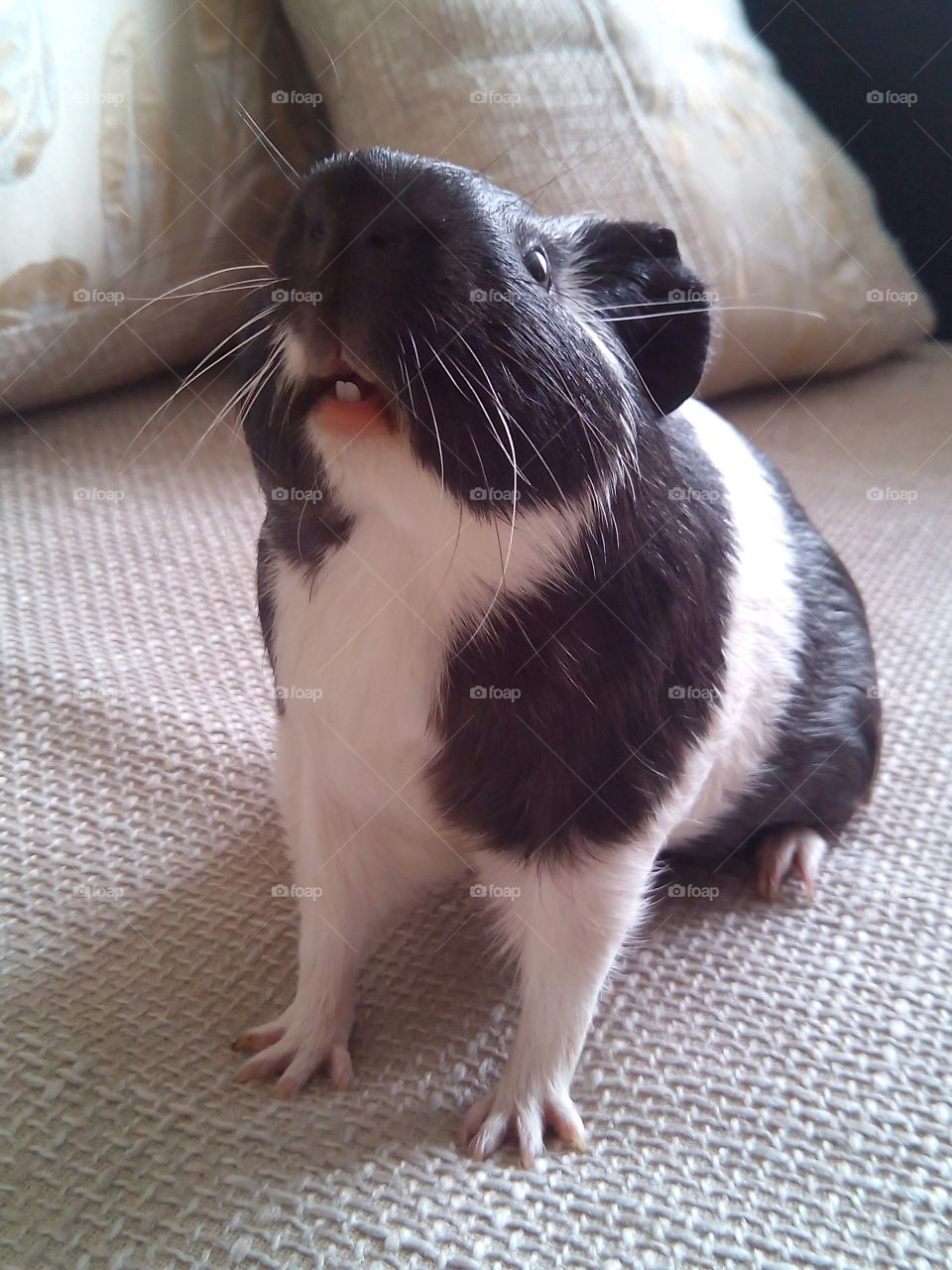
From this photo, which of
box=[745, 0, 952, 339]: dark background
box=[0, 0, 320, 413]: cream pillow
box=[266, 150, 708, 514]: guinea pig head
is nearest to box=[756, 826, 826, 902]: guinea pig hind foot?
box=[266, 150, 708, 514]: guinea pig head

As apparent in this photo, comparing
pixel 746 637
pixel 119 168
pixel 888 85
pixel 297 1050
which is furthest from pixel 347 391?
pixel 888 85

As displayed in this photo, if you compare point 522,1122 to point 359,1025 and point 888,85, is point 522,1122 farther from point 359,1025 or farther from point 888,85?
point 888,85

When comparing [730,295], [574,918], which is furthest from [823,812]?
[730,295]

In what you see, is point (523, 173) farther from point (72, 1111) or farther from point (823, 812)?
point (72, 1111)

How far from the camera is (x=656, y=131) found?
195 cm

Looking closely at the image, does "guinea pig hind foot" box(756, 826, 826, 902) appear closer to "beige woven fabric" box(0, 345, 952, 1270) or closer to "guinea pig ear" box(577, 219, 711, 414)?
"beige woven fabric" box(0, 345, 952, 1270)

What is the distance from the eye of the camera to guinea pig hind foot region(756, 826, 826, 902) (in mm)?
1276

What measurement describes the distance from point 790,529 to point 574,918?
58 centimetres

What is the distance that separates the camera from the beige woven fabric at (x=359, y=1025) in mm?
870

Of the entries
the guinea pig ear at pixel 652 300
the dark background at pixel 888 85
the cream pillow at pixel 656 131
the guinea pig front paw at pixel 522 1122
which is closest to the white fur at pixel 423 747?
the guinea pig front paw at pixel 522 1122

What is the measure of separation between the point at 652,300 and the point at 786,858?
730 millimetres

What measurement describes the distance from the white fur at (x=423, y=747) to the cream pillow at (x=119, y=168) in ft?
2.86

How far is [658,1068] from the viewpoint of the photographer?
3.44 ft

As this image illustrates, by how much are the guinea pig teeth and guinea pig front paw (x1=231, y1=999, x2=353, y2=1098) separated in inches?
25.1
